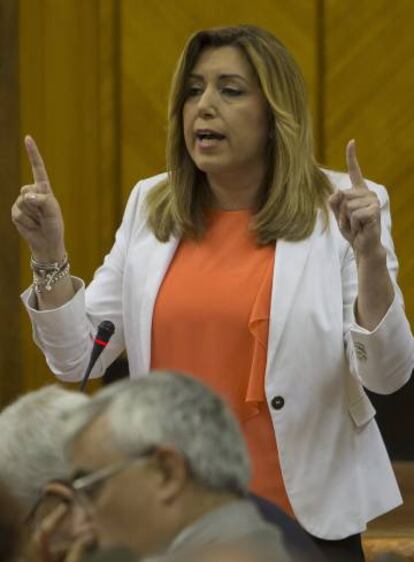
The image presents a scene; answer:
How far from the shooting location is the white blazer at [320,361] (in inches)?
149

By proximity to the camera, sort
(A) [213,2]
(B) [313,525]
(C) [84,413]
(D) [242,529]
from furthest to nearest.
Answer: (A) [213,2] < (B) [313,525] < (C) [84,413] < (D) [242,529]

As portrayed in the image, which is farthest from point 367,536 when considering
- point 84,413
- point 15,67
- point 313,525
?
point 84,413

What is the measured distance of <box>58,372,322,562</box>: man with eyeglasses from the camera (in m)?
2.41

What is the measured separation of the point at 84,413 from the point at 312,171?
1.56 meters

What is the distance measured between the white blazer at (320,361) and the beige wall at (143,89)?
202 centimetres

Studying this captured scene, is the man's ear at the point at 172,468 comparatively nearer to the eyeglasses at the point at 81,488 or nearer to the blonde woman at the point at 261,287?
the eyeglasses at the point at 81,488

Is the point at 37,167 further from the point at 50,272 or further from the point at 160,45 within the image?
the point at 160,45

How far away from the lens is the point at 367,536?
5230 mm

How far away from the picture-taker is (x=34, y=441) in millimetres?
2820

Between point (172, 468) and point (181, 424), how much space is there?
6cm

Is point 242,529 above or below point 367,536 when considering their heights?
above

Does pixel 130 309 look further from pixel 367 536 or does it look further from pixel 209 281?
pixel 367 536

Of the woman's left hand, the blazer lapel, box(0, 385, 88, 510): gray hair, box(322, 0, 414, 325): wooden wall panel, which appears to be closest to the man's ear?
box(0, 385, 88, 510): gray hair

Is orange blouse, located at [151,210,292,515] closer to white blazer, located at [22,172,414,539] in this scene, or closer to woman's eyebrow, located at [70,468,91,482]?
white blazer, located at [22,172,414,539]
